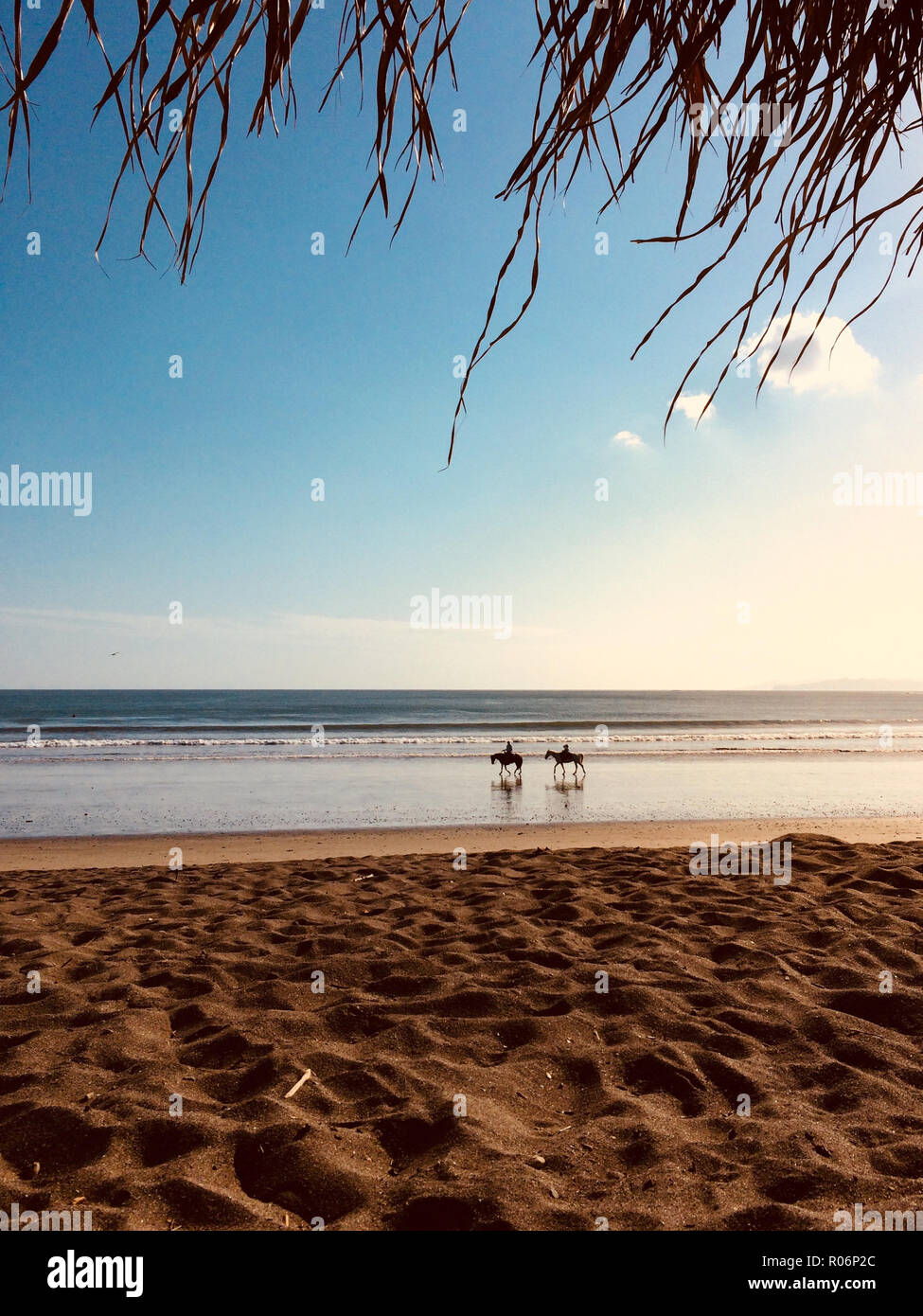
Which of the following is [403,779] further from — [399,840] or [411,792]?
[399,840]

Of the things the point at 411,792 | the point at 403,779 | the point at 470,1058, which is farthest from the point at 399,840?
the point at 470,1058

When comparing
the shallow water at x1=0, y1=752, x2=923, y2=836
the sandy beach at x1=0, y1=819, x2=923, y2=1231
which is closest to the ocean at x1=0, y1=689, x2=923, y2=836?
the shallow water at x1=0, y1=752, x2=923, y2=836

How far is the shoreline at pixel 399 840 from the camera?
29.1ft

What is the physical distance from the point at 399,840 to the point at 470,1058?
274 inches

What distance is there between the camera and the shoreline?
888 centimetres

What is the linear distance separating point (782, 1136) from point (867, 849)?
19.8 ft

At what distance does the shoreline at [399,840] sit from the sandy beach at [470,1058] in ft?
9.52

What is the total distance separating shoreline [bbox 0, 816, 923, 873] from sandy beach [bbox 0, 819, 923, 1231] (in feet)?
9.52

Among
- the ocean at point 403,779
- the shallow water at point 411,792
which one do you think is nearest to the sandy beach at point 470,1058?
the shallow water at point 411,792

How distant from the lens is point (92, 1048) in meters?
3.18

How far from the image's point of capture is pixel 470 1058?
124 inches
